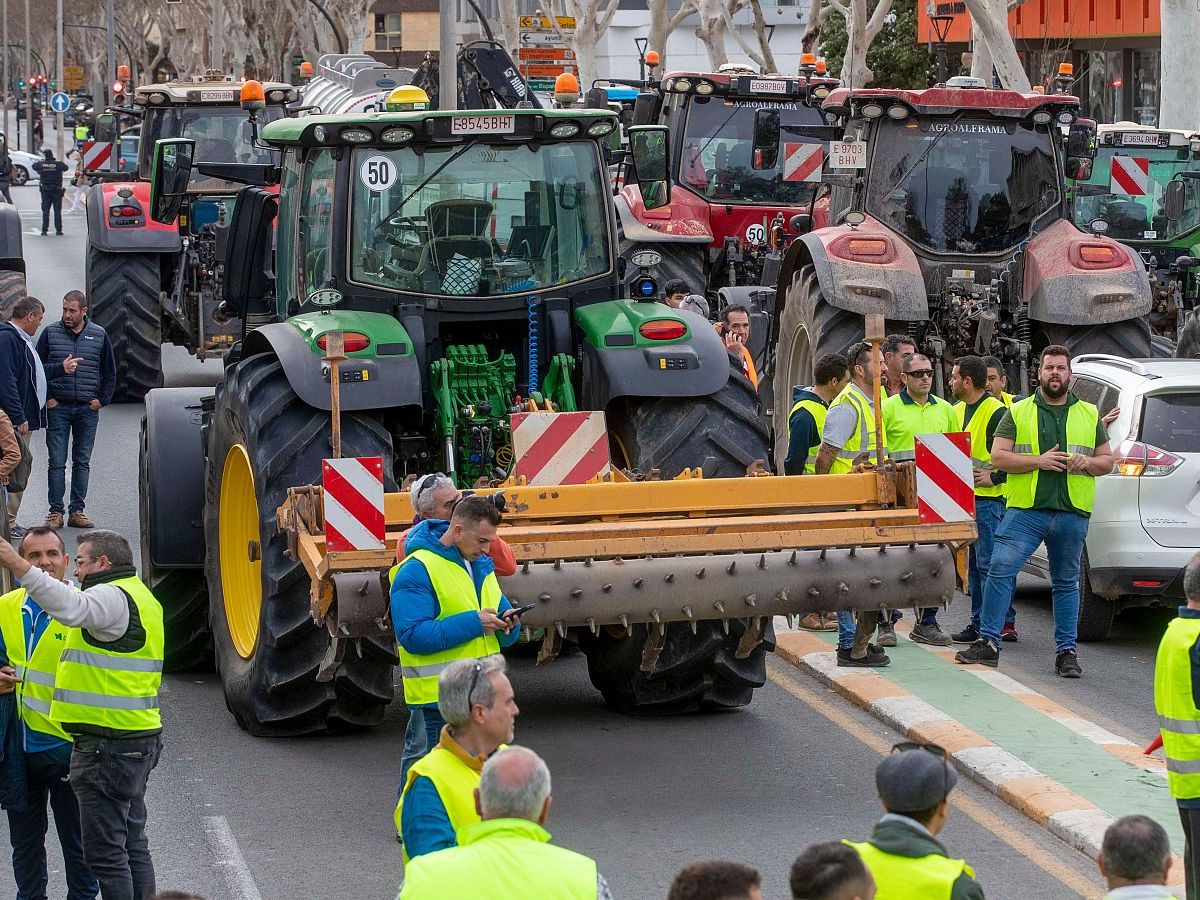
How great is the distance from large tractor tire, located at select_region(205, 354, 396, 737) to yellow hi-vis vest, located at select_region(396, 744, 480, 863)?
3.03 meters

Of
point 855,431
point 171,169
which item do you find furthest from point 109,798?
point 171,169

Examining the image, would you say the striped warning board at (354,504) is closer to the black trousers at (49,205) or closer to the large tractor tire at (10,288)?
the large tractor tire at (10,288)

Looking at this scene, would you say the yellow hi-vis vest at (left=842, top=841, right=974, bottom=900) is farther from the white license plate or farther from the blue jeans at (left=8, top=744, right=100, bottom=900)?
the white license plate

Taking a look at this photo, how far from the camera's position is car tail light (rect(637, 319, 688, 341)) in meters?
9.40

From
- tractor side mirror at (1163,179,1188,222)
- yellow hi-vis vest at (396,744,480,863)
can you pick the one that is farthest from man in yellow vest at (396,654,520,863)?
tractor side mirror at (1163,179,1188,222)

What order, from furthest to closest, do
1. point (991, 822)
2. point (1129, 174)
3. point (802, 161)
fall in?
point (1129, 174) < point (802, 161) < point (991, 822)

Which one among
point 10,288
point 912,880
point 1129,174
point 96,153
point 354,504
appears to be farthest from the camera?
point 96,153

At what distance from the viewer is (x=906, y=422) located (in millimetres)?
10883

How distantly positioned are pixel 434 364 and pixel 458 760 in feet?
13.9

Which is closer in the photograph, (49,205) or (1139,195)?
(1139,195)

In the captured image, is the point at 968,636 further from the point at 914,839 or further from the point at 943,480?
the point at 914,839

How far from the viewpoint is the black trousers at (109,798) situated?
666 centimetres

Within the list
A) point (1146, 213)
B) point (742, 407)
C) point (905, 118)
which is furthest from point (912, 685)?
point (1146, 213)

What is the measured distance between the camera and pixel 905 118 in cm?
1484
